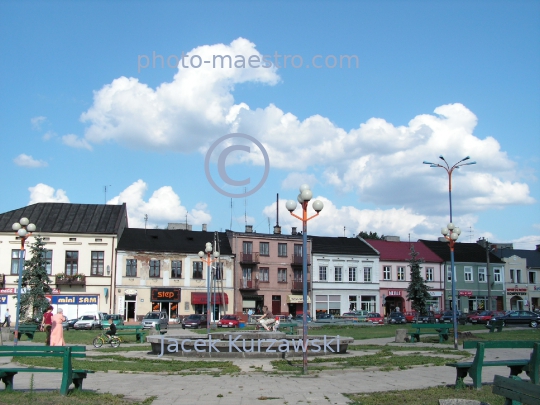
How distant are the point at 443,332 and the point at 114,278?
37.6m

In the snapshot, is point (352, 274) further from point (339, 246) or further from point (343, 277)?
point (339, 246)

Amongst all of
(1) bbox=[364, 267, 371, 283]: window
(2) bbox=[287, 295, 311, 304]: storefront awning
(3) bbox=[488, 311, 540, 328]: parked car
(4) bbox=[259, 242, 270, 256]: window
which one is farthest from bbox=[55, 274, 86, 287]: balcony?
(3) bbox=[488, 311, 540, 328]: parked car

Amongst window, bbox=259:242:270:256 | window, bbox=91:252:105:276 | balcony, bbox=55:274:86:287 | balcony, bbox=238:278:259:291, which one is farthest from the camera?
window, bbox=259:242:270:256

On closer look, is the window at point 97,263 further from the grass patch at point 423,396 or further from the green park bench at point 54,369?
the grass patch at point 423,396

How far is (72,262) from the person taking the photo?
5816cm

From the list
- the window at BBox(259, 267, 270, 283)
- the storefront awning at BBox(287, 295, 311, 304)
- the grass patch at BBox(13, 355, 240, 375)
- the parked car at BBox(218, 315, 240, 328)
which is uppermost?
the window at BBox(259, 267, 270, 283)

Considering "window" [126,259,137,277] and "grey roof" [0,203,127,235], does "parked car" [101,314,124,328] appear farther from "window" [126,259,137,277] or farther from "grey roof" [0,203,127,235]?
"grey roof" [0,203,127,235]

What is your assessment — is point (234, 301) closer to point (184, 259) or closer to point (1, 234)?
point (184, 259)

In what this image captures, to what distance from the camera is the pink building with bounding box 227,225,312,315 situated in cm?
6469

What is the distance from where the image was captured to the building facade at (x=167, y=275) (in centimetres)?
5928

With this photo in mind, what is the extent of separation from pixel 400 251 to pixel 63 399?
220ft

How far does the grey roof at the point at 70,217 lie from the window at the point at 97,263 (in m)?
Answer: 2.20

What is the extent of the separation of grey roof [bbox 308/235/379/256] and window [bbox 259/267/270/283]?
20.8ft

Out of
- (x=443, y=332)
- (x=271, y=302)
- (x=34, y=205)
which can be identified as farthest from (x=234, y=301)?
(x=443, y=332)
